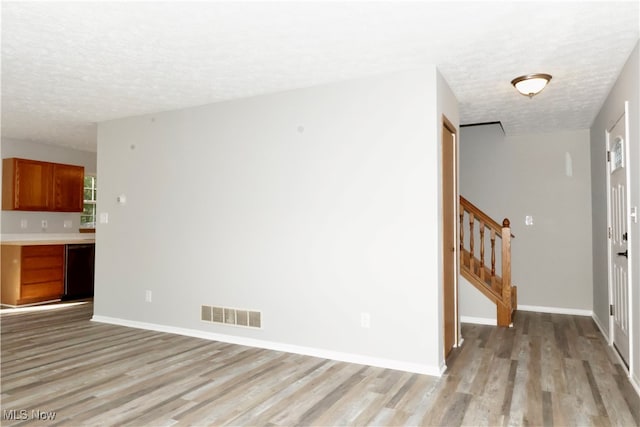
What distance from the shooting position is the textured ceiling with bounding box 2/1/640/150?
2.52 m

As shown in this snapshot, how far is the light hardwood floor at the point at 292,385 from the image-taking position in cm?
260

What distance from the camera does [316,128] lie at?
12.8 ft

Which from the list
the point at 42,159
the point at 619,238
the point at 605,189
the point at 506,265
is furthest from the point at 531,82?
the point at 42,159

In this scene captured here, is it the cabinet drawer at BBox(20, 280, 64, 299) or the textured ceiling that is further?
the cabinet drawer at BBox(20, 280, 64, 299)

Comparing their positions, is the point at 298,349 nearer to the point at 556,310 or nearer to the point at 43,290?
the point at 556,310

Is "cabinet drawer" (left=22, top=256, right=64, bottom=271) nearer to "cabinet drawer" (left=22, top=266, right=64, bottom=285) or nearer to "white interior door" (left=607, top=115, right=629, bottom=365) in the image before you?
"cabinet drawer" (left=22, top=266, right=64, bottom=285)

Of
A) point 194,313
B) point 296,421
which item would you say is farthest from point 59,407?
point 194,313

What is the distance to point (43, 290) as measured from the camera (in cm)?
631

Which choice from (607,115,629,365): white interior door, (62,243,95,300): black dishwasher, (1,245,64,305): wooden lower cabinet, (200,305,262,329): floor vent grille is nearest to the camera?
(607,115,629,365): white interior door

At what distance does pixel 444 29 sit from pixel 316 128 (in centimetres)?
146

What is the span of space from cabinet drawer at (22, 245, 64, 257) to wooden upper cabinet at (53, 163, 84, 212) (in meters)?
0.72

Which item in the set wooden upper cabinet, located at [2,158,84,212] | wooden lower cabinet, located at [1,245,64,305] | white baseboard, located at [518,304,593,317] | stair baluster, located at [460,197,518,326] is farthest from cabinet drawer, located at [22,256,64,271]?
white baseboard, located at [518,304,593,317]

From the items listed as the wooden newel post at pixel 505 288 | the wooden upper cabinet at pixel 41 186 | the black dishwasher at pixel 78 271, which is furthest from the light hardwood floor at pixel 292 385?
the wooden upper cabinet at pixel 41 186

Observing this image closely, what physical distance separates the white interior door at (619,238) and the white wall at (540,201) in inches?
58.8
